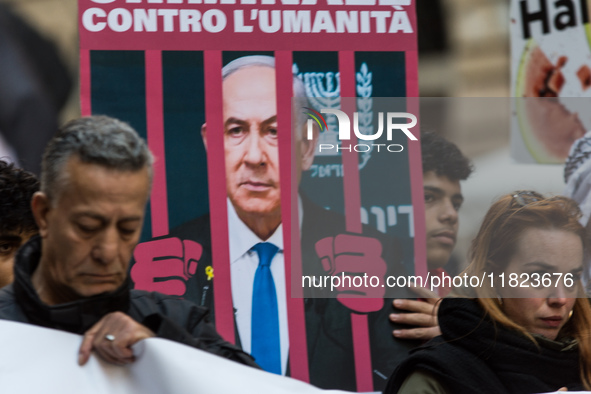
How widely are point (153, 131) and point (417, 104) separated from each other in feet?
3.67

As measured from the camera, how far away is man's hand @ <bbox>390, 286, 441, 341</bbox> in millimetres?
3414

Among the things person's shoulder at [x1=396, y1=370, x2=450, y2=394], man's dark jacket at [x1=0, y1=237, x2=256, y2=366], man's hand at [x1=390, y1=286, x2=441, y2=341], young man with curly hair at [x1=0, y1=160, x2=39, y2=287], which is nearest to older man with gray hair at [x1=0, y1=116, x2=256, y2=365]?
man's dark jacket at [x1=0, y1=237, x2=256, y2=366]

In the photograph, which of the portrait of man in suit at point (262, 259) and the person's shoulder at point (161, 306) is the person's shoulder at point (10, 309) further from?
the portrait of man in suit at point (262, 259)

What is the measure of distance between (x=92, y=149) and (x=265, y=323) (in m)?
1.53

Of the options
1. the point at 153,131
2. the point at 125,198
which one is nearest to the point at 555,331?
the point at 125,198

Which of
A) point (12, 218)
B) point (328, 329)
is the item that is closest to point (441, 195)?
point (328, 329)

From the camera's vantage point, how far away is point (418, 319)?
3422mm

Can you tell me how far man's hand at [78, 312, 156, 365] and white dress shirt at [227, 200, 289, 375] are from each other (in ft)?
4.52

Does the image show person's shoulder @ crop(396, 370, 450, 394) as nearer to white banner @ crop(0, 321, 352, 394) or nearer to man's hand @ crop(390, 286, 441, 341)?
white banner @ crop(0, 321, 352, 394)

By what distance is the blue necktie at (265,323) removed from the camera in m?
3.36

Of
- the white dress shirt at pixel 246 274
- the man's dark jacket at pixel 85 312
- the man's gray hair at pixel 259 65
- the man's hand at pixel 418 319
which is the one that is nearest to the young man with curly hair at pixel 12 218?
the man's dark jacket at pixel 85 312

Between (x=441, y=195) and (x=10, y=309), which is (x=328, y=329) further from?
(x=10, y=309)

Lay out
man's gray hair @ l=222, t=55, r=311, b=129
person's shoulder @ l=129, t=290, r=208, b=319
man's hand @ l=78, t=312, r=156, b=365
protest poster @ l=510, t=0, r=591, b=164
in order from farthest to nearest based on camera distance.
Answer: protest poster @ l=510, t=0, r=591, b=164 < man's gray hair @ l=222, t=55, r=311, b=129 < person's shoulder @ l=129, t=290, r=208, b=319 < man's hand @ l=78, t=312, r=156, b=365

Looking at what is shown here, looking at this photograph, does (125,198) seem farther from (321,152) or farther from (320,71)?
(320,71)
